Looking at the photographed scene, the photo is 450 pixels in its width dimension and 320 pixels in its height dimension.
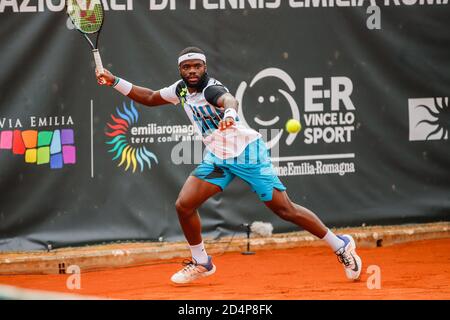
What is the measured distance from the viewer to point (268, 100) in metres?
8.80

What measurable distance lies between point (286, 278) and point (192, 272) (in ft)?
2.74

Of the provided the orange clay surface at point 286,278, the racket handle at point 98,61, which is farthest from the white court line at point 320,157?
the racket handle at point 98,61

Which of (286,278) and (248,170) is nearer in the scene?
(248,170)

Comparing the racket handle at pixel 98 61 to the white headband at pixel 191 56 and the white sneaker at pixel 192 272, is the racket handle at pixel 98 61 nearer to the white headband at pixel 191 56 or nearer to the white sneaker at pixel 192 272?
the white headband at pixel 191 56

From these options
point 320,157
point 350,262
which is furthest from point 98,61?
point 320,157

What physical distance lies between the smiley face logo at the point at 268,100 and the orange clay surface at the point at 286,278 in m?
1.22

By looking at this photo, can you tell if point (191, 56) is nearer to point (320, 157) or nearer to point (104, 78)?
point (104, 78)

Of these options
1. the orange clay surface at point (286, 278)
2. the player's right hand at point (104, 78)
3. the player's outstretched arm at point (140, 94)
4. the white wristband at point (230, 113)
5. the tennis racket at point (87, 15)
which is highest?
the tennis racket at point (87, 15)

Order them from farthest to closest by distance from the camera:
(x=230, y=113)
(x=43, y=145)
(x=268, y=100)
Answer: (x=268, y=100) → (x=43, y=145) → (x=230, y=113)

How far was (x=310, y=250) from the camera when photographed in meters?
8.87

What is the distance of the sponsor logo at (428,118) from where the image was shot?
922 centimetres

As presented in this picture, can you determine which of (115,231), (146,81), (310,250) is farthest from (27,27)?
(310,250)

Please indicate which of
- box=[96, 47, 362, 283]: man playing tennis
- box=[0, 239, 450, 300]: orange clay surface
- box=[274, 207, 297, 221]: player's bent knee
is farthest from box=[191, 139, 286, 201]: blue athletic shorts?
box=[0, 239, 450, 300]: orange clay surface

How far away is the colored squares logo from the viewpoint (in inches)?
320
